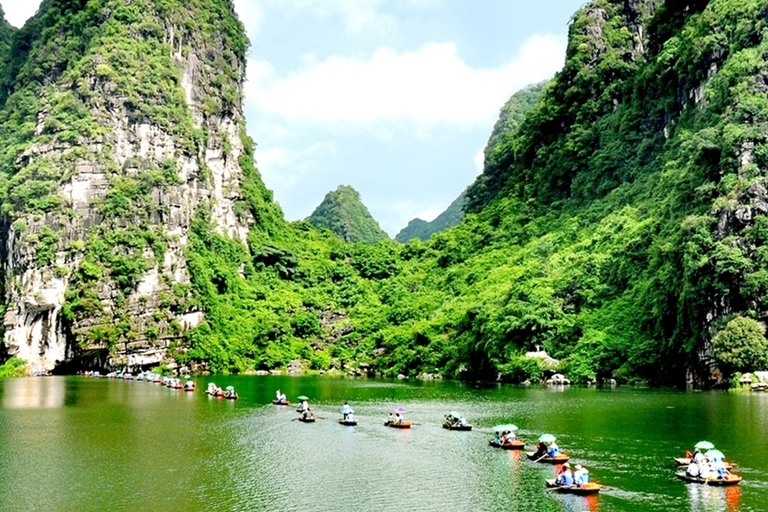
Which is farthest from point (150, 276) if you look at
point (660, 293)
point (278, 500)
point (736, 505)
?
point (736, 505)

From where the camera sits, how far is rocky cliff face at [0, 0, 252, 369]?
85.8 metres

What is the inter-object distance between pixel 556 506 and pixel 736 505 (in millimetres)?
5116

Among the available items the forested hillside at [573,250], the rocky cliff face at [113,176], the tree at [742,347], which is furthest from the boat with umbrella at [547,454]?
the rocky cliff face at [113,176]

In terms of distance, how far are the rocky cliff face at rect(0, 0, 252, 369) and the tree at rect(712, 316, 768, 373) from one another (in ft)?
188

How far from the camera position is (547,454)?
3047 centimetres

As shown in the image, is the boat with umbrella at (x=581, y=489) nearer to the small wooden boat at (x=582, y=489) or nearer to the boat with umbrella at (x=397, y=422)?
the small wooden boat at (x=582, y=489)

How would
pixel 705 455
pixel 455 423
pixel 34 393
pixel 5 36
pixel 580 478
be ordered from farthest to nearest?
pixel 5 36 < pixel 34 393 < pixel 455 423 < pixel 705 455 < pixel 580 478

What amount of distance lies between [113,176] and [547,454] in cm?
7643

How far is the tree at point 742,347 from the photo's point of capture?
55438mm

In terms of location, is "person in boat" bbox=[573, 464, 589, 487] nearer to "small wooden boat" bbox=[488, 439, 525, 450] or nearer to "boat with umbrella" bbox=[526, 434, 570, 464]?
"boat with umbrella" bbox=[526, 434, 570, 464]

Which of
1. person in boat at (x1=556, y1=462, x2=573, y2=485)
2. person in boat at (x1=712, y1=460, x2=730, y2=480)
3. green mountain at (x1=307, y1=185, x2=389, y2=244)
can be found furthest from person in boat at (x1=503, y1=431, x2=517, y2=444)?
green mountain at (x1=307, y1=185, x2=389, y2=244)

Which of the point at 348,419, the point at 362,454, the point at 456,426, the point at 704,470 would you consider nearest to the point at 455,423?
the point at 456,426

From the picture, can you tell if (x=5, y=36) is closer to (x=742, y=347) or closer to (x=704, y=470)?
(x=742, y=347)

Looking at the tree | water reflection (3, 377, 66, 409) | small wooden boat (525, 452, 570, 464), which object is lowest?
small wooden boat (525, 452, 570, 464)
